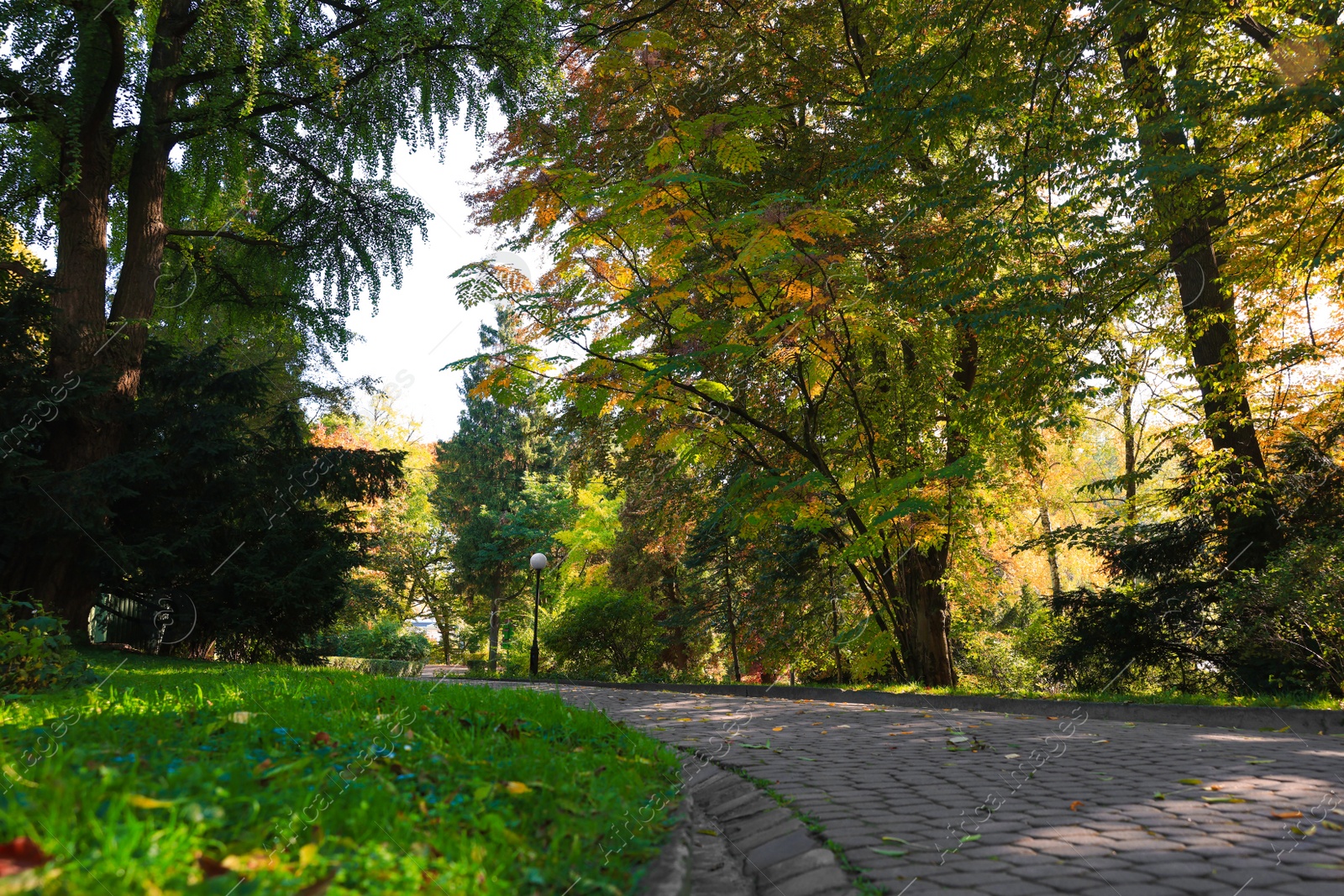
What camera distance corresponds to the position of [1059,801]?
14.1ft

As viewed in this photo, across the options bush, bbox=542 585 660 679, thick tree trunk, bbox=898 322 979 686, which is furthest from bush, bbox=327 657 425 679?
thick tree trunk, bbox=898 322 979 686

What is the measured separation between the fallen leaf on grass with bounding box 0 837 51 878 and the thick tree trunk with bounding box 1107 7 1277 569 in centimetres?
1004

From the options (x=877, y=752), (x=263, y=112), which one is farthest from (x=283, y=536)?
(x=877, y=752)

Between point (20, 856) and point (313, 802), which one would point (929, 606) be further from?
point (20, 856)

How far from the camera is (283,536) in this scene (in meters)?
15.4

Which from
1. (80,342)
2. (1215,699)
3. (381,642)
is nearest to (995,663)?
(1215,699)

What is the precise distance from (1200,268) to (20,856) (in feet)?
50.4

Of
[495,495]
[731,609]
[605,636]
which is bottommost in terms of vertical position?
[605,636]

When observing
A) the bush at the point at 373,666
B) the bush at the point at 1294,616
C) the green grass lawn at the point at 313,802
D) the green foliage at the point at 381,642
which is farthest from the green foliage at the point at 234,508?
the bush at the point at 1294,616

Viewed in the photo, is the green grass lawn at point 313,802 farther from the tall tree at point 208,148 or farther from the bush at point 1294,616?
the tall tree at point 208,148

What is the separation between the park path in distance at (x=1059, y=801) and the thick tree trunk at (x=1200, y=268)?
5567mm

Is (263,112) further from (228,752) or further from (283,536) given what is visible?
(228,752)

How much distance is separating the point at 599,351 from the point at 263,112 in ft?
37.0

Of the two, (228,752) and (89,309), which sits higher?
(89,309)
